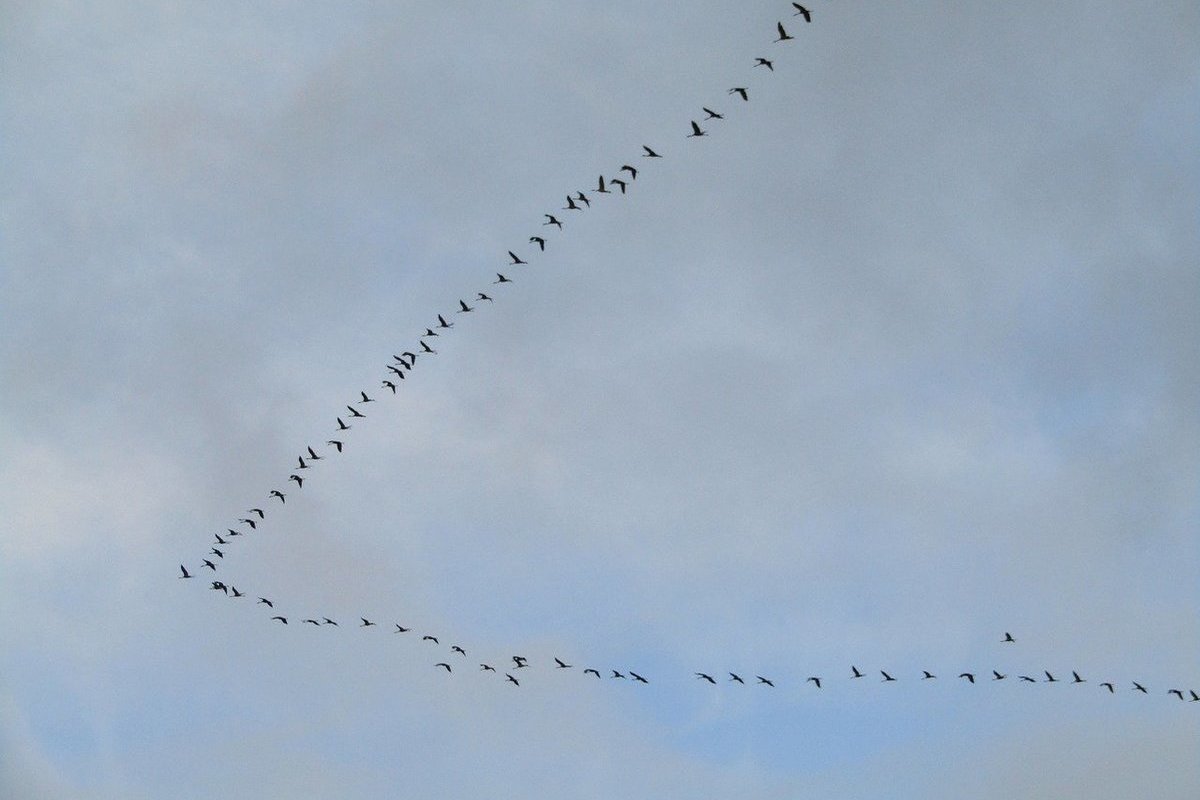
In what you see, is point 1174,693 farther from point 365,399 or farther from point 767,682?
point 365,399

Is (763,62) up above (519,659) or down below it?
above

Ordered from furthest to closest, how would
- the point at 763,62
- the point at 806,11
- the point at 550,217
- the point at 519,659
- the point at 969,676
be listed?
the point at 969,676 < the point at 519,659 < the point at 550,217 < the point at 763,62 < the point at 806,11

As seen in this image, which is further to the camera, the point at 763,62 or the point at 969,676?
the point at 969,676

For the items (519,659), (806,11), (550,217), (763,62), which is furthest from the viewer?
(519,659)

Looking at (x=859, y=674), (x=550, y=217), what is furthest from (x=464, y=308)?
(x=859, y=674)

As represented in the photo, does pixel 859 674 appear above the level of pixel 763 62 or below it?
below

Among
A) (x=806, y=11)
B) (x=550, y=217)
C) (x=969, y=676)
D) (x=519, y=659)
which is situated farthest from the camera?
(x=969, y=676)

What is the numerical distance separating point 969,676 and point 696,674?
111 ft

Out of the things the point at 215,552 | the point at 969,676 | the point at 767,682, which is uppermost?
the point at 969,676

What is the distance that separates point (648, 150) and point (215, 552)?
191ft

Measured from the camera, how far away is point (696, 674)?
171000mm

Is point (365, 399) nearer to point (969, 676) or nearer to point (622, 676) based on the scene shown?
point (622, 676)

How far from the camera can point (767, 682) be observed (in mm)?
172250

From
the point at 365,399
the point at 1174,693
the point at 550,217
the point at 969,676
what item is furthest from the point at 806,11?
the point at 1174,693
